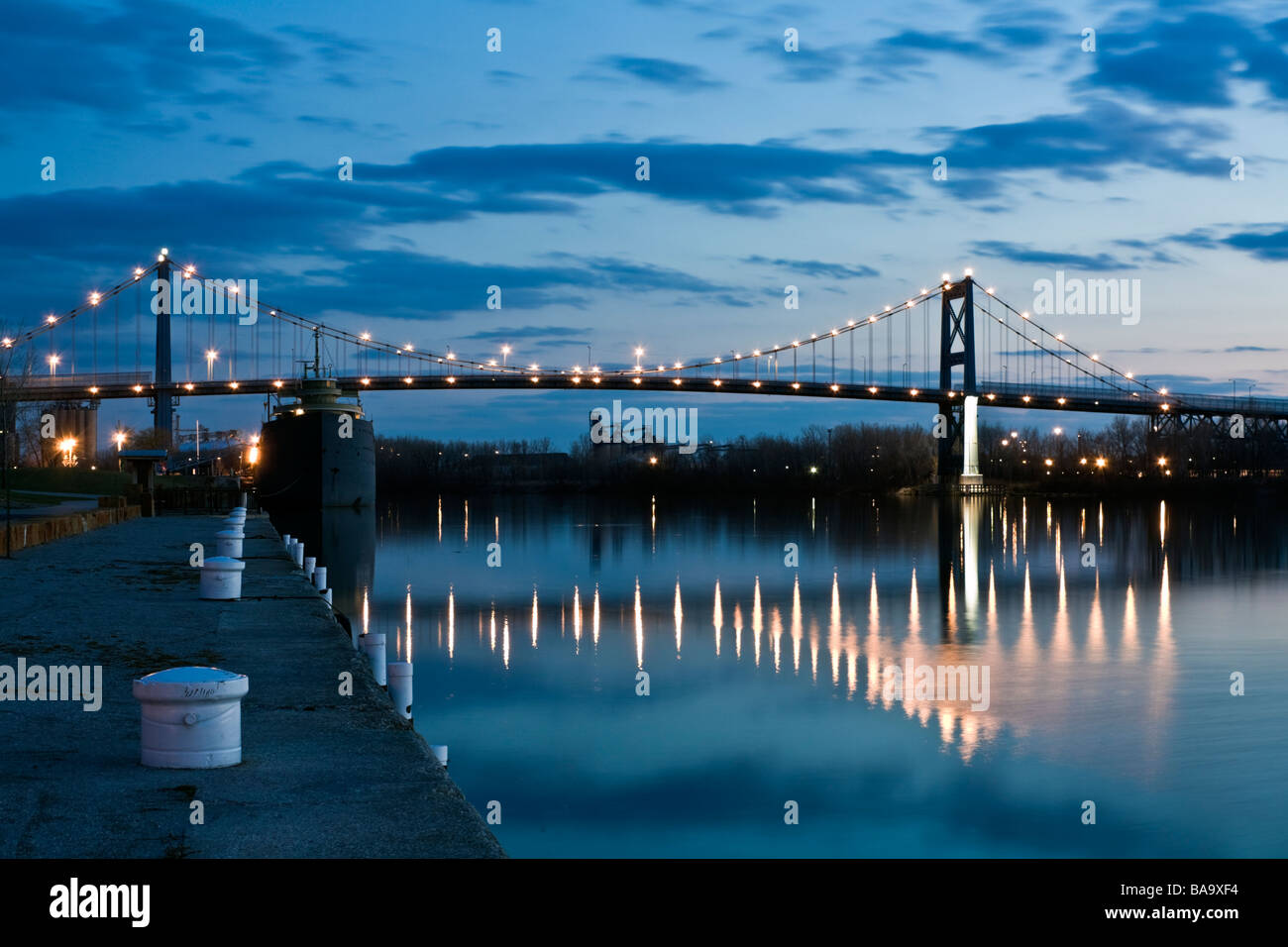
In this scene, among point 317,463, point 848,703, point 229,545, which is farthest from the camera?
point 317,463

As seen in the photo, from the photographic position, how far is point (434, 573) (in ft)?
91.2

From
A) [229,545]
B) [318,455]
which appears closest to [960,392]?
[318,455]

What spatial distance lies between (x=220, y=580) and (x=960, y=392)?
2832 inches

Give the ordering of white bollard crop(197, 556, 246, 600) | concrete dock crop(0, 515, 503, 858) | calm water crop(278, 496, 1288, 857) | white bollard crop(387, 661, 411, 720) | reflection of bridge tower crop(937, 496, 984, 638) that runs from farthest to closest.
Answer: reflection of bridge tower crop(937, 496, 984, 638) → white bollard crop(197, 556, 246, 600) → white bollard crop(387, 661, 411, 720) → calm water crop(278, 496, 1288, 857) → concrete dock crop(0, 515, 503, 858)

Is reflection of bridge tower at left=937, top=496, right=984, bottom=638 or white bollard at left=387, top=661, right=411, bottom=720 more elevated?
white bollard at left=387, top=661, right=411, bottom=720

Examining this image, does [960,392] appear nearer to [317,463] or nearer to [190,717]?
[317,463]

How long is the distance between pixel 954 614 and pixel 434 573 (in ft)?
38.4

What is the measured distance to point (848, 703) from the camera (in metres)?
12.4

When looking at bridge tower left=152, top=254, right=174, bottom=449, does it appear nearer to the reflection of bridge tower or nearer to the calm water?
the reflection of bridge tower

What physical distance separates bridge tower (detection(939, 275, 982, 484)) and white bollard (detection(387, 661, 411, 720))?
73.2 m

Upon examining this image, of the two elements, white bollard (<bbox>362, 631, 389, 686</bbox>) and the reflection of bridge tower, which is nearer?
white bollard (<bbox>362, 631, 389, 686</bbox>)

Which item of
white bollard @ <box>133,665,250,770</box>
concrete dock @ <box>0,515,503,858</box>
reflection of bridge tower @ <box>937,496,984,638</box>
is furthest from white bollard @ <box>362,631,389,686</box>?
reflection of bridge tower @ <box>937,496,984,638</box>

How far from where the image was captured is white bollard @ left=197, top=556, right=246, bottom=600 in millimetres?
14039

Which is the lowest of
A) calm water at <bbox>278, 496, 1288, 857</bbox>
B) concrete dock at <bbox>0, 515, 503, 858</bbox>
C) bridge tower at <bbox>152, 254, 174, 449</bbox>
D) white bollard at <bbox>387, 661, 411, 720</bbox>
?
calm water at <bbox>278, 496, 1288, 857</bbox>
